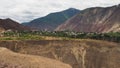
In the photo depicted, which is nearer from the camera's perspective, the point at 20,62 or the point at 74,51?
the point at 20,62

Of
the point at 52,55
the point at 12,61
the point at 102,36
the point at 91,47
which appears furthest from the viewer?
the point at 102,36

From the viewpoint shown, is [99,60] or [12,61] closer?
[12,61]

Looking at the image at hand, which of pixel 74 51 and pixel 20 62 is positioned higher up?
pixel 20 62

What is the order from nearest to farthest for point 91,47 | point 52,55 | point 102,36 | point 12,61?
point 12,61, point 52,55, point 91,47, point 102,36

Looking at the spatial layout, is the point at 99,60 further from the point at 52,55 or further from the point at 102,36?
the point at 102,36

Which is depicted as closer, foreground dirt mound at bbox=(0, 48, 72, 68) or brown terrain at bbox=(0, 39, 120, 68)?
foreground dirt mound at bbox=(0, 48, 72, 68)

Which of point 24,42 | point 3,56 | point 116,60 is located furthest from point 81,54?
point 3,56

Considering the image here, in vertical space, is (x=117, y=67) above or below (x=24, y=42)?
below

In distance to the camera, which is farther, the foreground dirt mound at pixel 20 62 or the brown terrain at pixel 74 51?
the brown terrain at pixel 74 51
